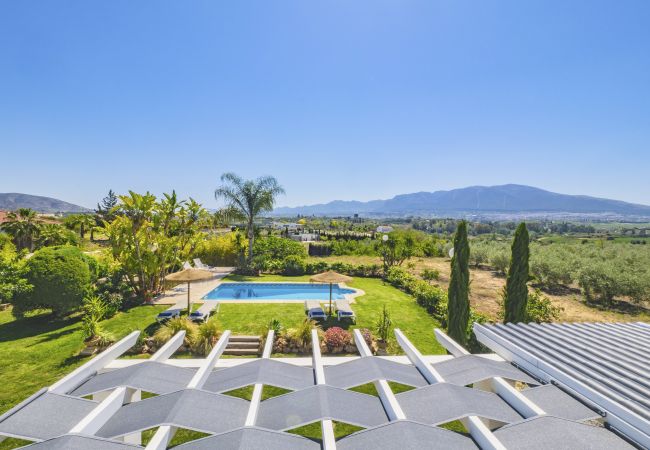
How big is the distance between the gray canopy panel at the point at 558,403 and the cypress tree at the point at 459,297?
27.0 feet

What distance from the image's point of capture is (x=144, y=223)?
621 inches

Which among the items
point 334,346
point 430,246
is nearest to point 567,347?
point 334,346

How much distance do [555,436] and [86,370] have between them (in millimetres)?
5282

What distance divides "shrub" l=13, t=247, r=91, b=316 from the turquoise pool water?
6900 mm

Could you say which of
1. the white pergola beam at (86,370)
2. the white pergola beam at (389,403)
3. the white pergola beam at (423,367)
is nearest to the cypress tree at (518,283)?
the white pergola beam at (423,367)

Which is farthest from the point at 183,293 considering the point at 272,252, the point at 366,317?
the point at 366,317

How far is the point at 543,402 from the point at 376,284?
18091mm

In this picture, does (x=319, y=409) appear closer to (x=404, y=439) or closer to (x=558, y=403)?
(x=404, y=439)

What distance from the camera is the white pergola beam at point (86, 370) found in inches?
139

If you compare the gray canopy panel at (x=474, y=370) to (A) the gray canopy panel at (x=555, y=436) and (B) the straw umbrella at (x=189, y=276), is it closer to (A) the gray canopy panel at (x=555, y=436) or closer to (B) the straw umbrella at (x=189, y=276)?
(A) the gray canopy panel at (x=555, y=436)

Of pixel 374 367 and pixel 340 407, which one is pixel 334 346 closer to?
pixel 374 367

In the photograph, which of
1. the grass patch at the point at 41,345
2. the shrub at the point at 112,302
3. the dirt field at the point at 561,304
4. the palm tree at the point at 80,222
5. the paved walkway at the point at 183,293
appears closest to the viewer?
the grass patch at the point at 41,345

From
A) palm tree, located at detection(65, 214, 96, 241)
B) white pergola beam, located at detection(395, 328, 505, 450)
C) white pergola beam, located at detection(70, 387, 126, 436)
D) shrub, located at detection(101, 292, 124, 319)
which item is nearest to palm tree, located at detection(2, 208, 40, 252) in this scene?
palm tree, located at detection(65, 214, 96, 241)

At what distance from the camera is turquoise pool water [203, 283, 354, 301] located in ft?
62.1
